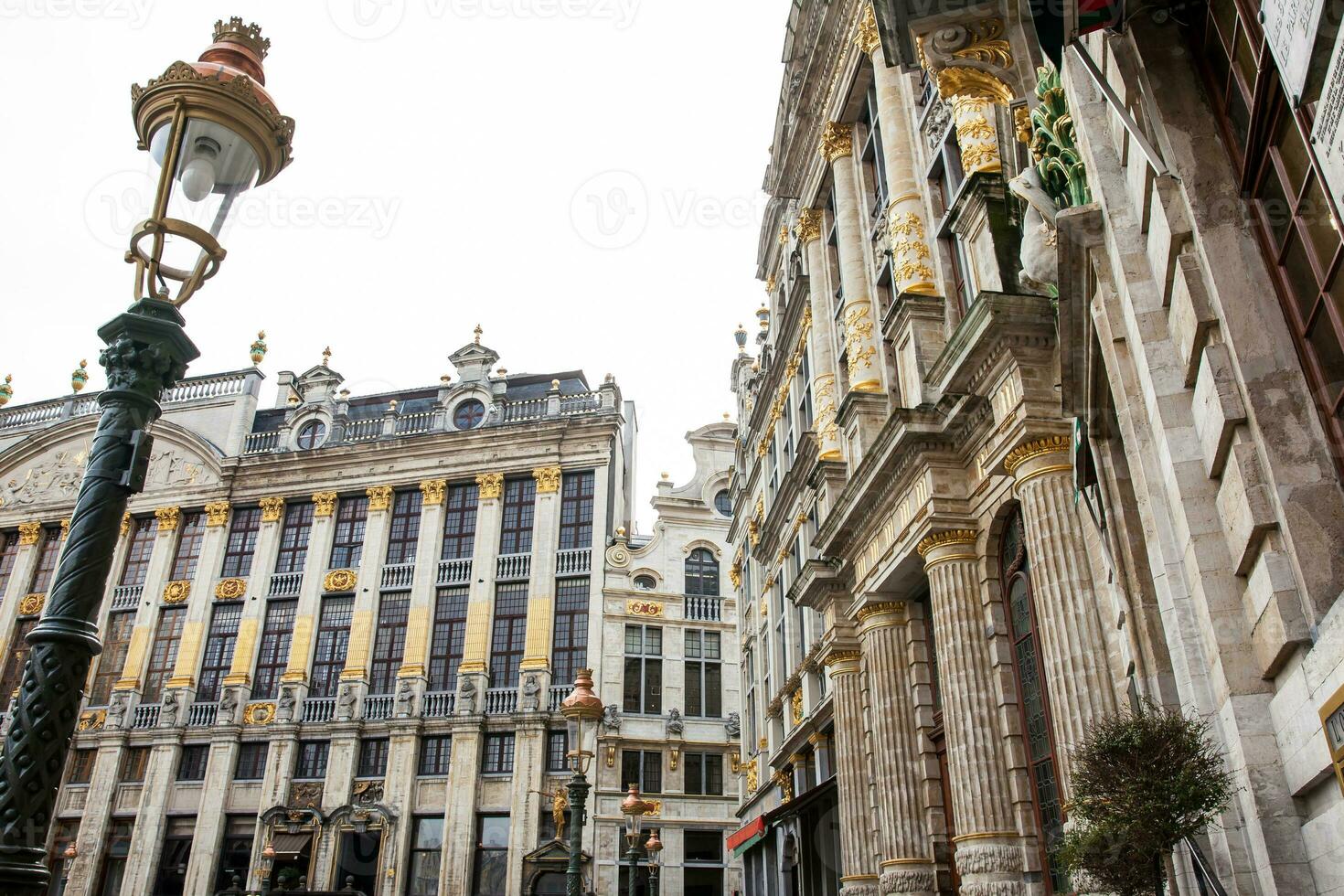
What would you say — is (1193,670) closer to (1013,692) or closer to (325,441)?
(1013,692)

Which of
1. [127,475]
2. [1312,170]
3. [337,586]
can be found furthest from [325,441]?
[1312,170]

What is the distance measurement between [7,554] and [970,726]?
43253mm

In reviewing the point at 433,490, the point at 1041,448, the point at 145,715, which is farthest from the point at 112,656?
the point at 1041,448

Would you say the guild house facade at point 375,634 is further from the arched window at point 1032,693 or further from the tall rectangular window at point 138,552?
the arched window at point 1032,693

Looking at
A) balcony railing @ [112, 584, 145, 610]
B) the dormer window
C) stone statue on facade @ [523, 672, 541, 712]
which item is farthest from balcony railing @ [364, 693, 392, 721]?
balcony railing @ [112, 584, 145, 610]

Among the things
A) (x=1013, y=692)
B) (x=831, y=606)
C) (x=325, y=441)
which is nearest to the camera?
(x=1013, y=692)

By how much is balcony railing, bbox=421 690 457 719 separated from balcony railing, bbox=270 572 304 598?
7.50 meters

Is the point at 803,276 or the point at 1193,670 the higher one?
the point at 803,276

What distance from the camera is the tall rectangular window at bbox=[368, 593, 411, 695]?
117 ft

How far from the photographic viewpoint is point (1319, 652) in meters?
4.39

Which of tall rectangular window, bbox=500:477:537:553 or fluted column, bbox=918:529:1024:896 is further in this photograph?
tall rectangular window, bbox=500:477:537:553

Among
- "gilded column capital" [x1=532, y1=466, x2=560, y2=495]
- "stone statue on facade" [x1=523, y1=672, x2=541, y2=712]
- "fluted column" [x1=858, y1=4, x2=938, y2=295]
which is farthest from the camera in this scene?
"gilded column capital" [x1=532, y1=466, x2=560, y2=495]

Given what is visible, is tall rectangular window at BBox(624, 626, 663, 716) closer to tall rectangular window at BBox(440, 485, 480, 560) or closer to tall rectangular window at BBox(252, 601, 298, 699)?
tall rectangular window at BBox(440, 485, 480, 560)

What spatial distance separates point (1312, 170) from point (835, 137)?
57.3ft
